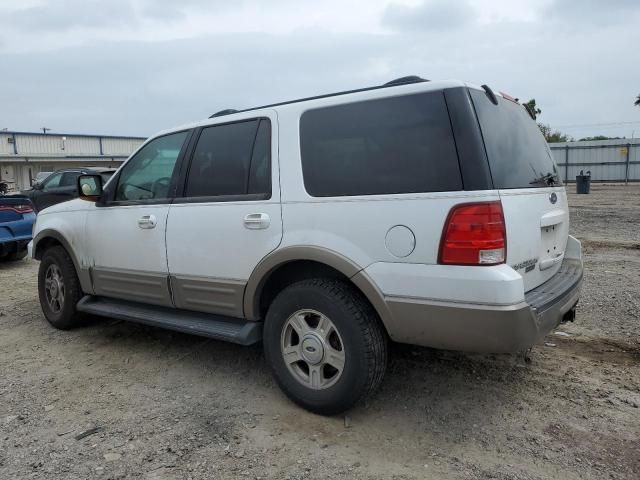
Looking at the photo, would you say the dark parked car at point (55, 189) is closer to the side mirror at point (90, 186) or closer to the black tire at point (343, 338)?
the side mirror at point (90, 186)

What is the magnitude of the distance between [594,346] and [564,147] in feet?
95.2

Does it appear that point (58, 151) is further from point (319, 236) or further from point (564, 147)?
point (319, 236)

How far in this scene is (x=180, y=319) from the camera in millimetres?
3955

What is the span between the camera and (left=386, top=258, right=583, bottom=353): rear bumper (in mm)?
2664

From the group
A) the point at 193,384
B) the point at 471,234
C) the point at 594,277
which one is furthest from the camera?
the point at 594,277

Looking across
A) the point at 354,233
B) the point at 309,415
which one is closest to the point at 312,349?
the point at 309,415

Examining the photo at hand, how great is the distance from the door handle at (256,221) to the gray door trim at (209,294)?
39 cm

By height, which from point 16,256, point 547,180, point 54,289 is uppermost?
point 547,180

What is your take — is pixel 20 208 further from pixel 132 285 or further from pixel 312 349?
pixel 312 349

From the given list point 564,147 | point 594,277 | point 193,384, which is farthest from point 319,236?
point 564,147

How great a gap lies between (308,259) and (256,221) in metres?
0.47

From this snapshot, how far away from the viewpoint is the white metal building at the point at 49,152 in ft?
106

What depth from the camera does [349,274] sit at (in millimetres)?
3021

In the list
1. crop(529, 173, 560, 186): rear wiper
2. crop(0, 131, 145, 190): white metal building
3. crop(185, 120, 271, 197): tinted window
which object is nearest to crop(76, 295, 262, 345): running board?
crop(185, 120, 271, 197): tinted window
